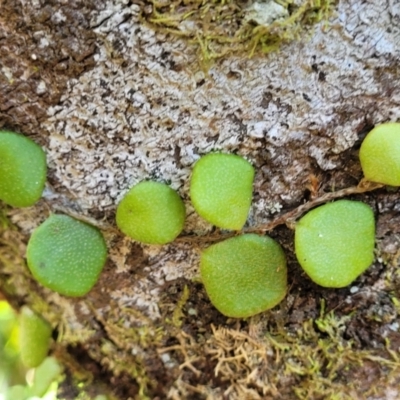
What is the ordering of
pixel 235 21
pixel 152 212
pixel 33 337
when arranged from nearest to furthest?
pixel 235 21, pixel 152 212, pixel 33 337

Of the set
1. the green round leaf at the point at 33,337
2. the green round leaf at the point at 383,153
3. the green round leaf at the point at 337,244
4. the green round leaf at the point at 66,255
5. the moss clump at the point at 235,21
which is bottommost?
the green round leaf at the point at 33,337

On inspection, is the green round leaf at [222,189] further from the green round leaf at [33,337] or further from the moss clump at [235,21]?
the green round leaf at [33,337]

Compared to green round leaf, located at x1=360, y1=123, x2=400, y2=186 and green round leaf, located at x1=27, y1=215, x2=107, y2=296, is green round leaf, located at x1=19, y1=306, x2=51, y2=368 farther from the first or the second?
green round leaf, located at x1=360, y1=123, x2=400, y2=186

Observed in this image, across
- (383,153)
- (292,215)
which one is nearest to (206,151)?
(292,215)

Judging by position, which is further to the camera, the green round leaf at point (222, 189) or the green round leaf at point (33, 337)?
the green round leaf at point (33, 337)

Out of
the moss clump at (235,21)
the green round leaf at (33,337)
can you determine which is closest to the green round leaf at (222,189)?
the moss clump at (235,21)

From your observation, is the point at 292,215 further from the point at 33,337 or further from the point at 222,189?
the point at 33,337

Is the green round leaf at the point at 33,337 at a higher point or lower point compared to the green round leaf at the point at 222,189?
lower
